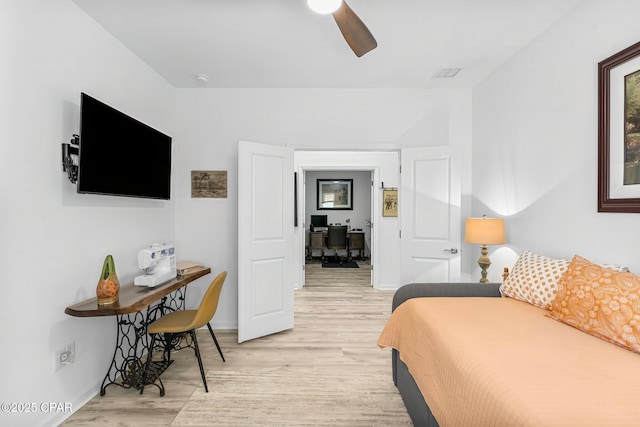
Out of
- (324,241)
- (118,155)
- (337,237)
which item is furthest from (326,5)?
(324,241)

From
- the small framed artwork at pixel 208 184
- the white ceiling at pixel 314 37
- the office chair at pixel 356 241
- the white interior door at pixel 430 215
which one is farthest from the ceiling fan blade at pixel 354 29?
the office chair at pixel 356 241

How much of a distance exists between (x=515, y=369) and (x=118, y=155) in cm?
261

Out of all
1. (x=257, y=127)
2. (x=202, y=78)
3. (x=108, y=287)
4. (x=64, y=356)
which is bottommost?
(x=64, y=356)

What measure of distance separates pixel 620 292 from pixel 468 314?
2.22 ft

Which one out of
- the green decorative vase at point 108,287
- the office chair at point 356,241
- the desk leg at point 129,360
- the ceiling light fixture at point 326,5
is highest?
the ceiling light fixture at point 326,5

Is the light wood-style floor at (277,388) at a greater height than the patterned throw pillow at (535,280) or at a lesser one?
lesser

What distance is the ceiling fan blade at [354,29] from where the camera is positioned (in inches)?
62.0

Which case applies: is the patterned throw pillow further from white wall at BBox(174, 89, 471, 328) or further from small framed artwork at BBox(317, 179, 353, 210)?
small framed artwork at BBox(317, 179, 353, 210)

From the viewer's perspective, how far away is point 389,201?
5.21 meters

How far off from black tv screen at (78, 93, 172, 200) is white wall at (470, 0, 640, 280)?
3129mm

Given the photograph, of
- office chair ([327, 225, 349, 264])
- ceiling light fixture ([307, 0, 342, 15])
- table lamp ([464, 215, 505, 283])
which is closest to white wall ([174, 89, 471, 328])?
table lamp ([464, 215, 505, 283])

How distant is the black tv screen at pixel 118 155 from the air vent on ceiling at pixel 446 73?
107 inches

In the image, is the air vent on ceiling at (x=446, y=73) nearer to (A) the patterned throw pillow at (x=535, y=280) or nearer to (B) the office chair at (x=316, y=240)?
(A) the patterned throw pillow at (x=535, y=280)

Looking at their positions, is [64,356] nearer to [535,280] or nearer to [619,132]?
[535,280]
